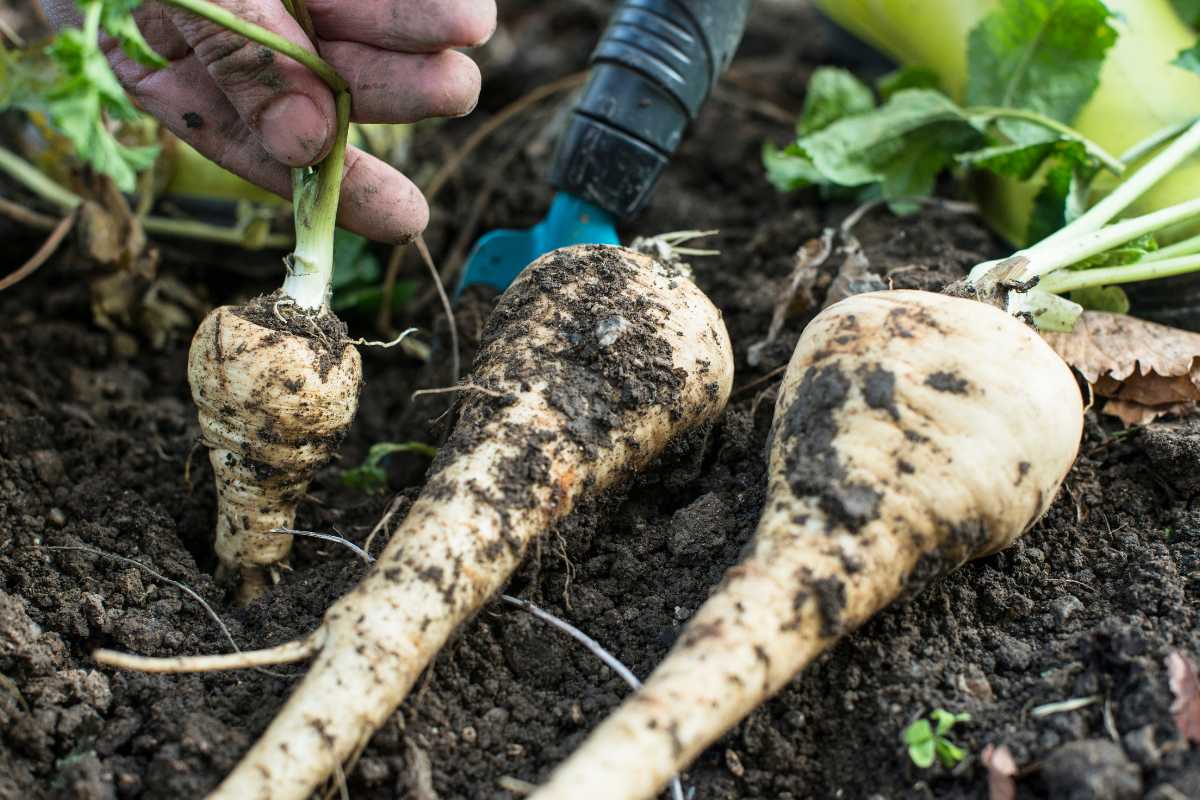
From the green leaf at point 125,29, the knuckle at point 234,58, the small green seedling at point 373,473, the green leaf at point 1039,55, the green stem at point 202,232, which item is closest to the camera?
the green leaf at point 125,29

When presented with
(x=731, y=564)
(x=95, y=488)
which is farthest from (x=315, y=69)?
(x=731, y=564)

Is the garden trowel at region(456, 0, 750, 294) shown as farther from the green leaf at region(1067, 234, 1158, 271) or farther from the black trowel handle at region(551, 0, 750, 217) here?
the green leaf at region(1067, 234, 1158, 271)

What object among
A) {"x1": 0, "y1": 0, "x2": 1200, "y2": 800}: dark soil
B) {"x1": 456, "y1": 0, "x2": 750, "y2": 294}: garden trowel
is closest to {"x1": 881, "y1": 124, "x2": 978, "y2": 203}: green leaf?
{"x1": 0, "y1": 0, "x2": 1200, "y2": 800}: dark soil

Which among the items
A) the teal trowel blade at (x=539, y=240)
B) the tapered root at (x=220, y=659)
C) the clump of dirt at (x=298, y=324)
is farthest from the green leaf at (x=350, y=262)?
the tapered root at (x=220, y=659)

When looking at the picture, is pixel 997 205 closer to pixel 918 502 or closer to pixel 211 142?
pixel 918 502

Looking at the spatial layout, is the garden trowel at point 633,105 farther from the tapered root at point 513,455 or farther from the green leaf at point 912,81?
the green leaf at point 912,81

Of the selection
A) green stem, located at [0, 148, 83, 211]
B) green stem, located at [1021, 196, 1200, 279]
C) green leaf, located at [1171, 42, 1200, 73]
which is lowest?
green stem, located at [0, 148, 83, 211]
